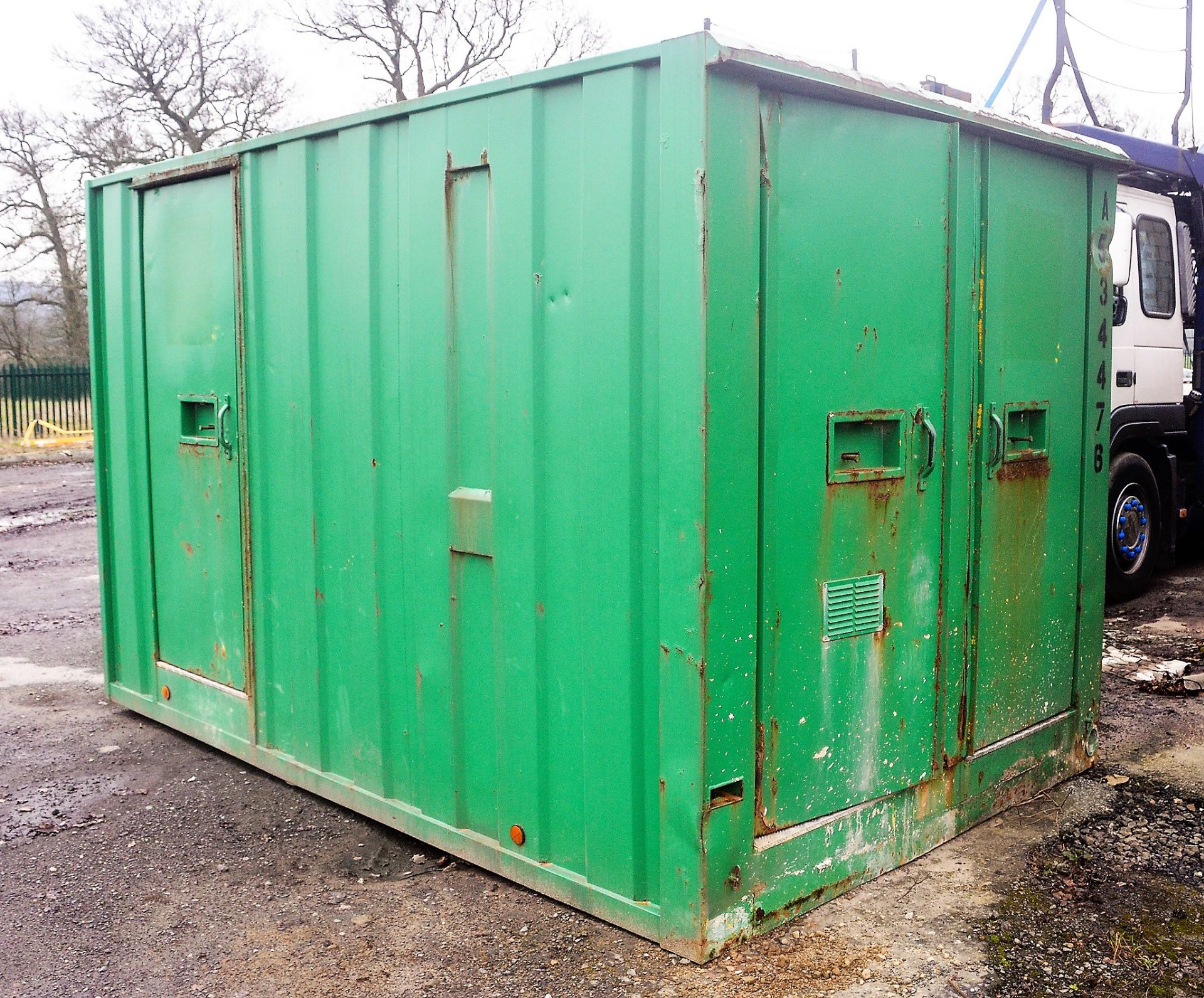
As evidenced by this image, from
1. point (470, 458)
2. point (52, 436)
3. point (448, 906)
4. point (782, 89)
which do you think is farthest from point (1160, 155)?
point (52, 436)

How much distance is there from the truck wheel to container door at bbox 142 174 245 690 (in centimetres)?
547

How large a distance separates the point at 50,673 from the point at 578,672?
161 inches

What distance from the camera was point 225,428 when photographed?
451 centimetres

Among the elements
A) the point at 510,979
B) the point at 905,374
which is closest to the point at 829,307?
the point at 905,374

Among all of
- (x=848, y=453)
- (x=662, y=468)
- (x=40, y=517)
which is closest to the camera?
(x=662, y=468)

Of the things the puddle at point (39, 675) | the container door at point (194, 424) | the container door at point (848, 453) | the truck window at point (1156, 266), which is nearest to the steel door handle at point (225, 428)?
the container door at point (194, 424)

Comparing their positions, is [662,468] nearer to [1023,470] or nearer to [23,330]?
[1023,470]

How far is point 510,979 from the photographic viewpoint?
2.93 m

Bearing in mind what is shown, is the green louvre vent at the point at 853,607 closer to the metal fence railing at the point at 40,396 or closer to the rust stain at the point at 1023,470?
the rust stain at the point at 1023,470

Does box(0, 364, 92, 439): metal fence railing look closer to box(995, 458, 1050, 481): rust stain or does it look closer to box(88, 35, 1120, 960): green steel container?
box(88, 35, 1120, 960): green steel container

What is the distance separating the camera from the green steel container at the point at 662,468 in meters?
2.92

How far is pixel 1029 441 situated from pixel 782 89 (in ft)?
5.48

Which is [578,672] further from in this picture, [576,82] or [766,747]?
[576,82]

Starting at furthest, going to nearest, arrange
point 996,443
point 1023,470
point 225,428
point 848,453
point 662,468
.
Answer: point 225,428 < point 1023,470 < point 996,443 < point 848,453 < point 662,468
